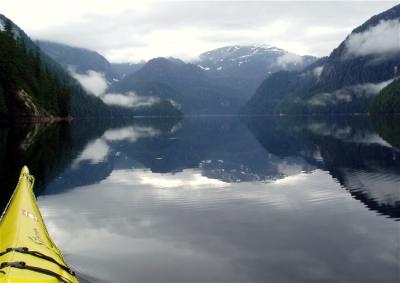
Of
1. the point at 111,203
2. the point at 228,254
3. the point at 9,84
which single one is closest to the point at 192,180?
the point at 111,203

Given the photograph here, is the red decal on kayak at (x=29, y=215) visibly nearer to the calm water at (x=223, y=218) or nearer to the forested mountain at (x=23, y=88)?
the calm water at (x=223, y=218)

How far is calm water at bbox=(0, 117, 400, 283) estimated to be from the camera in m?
16.8

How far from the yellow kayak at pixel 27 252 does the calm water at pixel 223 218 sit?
2.86 m

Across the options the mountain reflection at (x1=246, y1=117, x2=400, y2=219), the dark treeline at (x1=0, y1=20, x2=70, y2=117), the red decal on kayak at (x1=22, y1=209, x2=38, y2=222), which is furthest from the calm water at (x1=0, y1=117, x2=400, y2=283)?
the dark treeline at (x1=0, y1=20, x2=70, y2=117)

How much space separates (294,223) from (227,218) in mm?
3723

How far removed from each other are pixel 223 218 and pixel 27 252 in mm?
14751

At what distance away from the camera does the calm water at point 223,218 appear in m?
16.8

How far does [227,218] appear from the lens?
82.0ft

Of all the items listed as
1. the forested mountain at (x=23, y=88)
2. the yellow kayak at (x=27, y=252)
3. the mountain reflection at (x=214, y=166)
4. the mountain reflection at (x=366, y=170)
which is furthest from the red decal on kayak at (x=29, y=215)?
the forested mountain at (x=23, y=88)

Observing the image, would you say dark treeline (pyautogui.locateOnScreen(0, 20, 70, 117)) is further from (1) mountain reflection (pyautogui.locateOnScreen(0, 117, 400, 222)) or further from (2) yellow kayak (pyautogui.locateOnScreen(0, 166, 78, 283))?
(2) yellow kayak (pyautogui.locateOnScreen(0, 166, 78, 283))

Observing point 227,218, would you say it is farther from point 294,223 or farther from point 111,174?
point 111,174

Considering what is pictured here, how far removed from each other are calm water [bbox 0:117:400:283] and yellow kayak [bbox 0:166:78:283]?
286cm

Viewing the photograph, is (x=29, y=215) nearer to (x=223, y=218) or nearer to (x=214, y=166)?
(x=223, y=218)

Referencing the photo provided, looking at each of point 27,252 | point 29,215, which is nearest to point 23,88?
point 29,215
